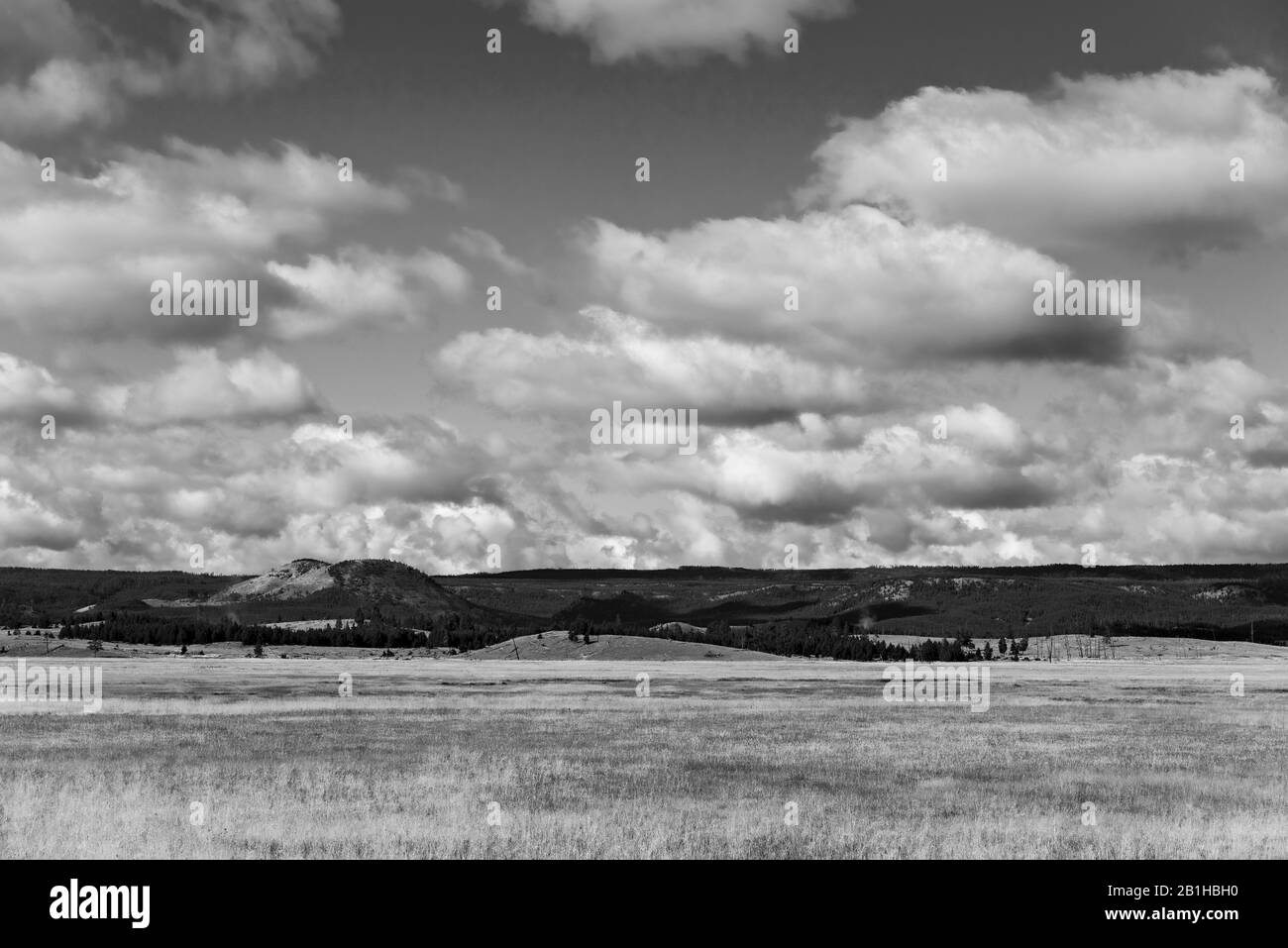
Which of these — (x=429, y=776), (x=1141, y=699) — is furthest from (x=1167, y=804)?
(x=1141, y=699)

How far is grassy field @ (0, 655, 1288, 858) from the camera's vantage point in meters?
22.5

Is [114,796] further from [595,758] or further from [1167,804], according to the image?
[1167,804]

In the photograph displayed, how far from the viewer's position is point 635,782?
3219cm

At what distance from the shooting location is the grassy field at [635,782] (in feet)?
73.8

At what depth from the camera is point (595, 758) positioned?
124 ft

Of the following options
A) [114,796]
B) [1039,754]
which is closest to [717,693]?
[1039,754]
